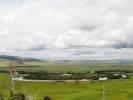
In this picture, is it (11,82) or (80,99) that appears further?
(80,99)

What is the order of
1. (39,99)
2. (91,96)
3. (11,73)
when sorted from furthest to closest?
(91,96), (39,99), (11,73)

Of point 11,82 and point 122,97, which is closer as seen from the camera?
point 11,82

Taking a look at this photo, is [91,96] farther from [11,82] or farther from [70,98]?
[11,82]

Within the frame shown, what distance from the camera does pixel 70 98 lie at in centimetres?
9500

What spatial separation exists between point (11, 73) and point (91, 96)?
7588cm

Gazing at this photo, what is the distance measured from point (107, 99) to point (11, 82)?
6943cm

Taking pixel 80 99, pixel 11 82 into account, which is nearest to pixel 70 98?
pixel 80 99

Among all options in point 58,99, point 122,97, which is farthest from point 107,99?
point 58,99

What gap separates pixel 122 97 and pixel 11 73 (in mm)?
76489

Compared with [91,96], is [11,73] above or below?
above

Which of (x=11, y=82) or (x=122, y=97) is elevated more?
(x=11, y=82)

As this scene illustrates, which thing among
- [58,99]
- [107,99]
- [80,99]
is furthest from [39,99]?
[107,99]

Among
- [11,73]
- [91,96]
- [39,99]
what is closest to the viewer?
[11,73]

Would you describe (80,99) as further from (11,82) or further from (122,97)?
(11,82)
